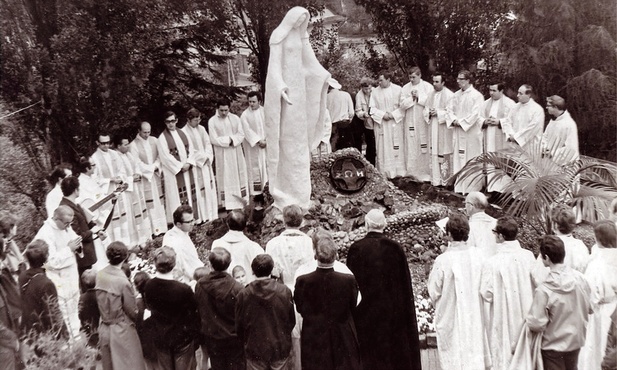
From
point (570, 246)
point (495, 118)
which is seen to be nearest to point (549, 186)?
point (570, 246)

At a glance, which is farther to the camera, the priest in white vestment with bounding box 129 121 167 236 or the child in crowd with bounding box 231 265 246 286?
the priest in white vestment with bounding box 129 121 167 236

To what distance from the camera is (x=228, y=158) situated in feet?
36.5

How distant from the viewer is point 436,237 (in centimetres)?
888

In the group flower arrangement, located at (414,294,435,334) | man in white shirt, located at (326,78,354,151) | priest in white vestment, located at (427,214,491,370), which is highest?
man in white shirt, located at (326,78,354,151)

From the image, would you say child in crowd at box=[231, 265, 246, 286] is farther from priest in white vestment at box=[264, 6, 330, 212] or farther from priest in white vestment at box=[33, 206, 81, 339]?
priest in white vestment at box=[264, 6, 330, 212]

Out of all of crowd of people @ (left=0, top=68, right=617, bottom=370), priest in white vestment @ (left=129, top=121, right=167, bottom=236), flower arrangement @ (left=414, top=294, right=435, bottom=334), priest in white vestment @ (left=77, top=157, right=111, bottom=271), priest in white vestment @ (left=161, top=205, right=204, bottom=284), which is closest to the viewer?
crowd of people @ (left=0, top=68, right=617, bottom=370)

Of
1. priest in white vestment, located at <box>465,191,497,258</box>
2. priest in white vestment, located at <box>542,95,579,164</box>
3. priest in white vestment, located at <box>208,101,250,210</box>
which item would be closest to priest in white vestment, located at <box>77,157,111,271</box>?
priest in white vestment, located at <box>208,101,250,210</box>

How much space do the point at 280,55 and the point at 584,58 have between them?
597 centimetres

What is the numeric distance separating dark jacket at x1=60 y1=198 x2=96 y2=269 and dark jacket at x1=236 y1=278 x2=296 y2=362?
8.54 feet

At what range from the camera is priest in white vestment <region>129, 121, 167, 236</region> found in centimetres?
994

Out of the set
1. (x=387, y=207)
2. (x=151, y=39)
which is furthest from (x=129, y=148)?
(x=387, y=207)

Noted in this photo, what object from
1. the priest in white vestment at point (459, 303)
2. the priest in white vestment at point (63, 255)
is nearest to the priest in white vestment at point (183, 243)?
the priest in white vestment at point (63, 255)

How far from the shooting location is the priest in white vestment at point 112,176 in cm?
920

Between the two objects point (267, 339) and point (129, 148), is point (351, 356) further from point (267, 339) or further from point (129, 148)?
point (129, 148)
